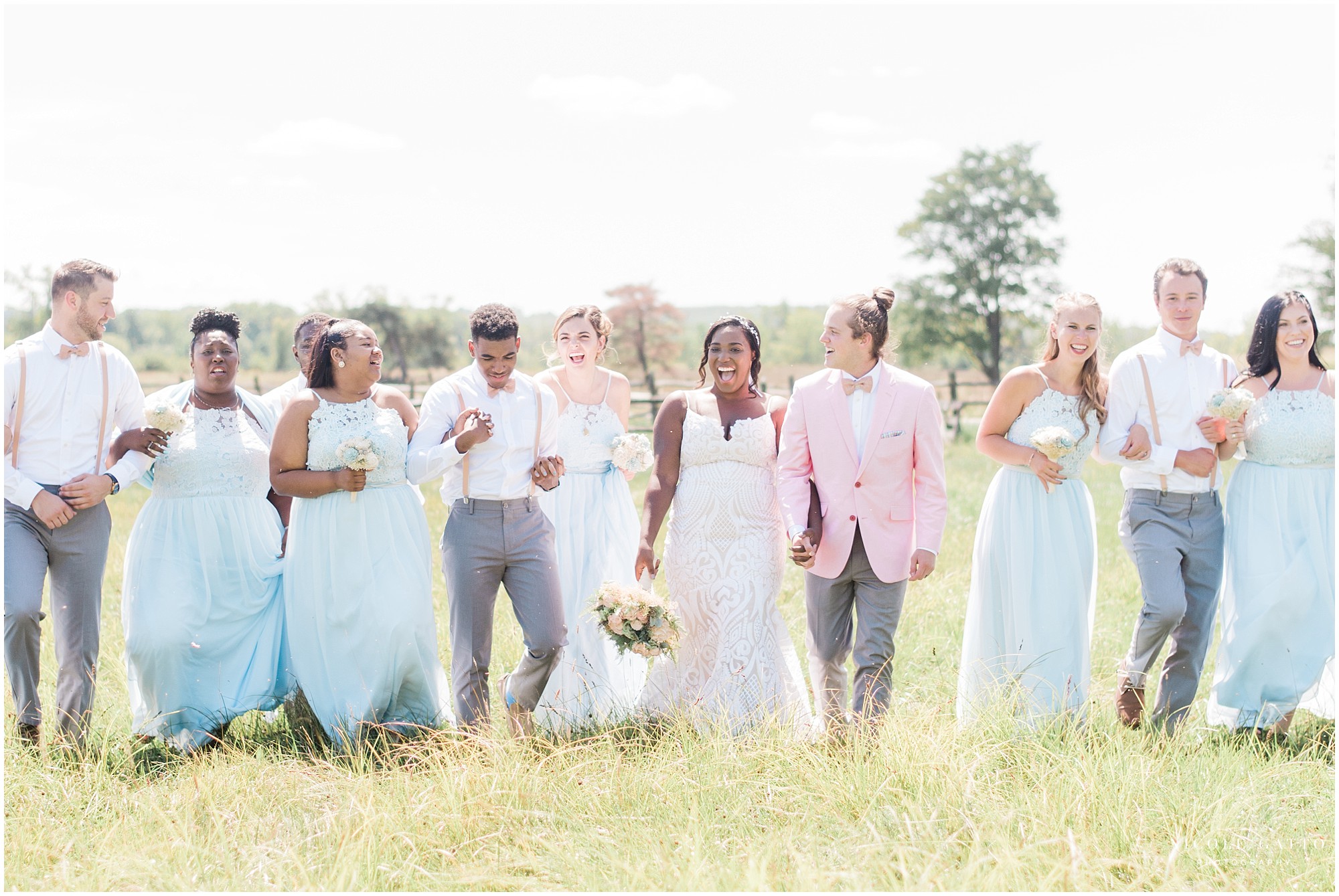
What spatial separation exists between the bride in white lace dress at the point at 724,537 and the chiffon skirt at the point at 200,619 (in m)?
2.10

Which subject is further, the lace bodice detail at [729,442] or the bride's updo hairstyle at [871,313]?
the lace bodice detail at [729,442]

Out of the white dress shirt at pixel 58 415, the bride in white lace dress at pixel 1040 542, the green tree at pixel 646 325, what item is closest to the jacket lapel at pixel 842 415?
the bride in white lace dress at pixel 1040 542

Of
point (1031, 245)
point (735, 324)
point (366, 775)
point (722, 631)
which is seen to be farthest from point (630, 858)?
point (1031, 245)

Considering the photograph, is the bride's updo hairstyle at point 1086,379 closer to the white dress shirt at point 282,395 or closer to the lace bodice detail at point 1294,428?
the lace bodice detail at point 1294,428

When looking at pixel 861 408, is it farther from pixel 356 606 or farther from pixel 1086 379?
pixel 356 606

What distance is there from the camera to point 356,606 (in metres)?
5.67

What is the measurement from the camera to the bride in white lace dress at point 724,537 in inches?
238

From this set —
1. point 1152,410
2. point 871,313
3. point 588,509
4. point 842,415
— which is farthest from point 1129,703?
point 588,509

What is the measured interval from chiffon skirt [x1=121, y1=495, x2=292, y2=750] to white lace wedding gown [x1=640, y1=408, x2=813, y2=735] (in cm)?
216

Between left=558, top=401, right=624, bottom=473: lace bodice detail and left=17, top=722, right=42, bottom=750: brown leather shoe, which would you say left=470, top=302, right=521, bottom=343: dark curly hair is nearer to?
left=558, top=401, right=624, bottom=473: lace bodice detail

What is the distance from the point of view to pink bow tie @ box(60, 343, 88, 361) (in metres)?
5.70

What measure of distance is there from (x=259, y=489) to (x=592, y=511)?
1916 mm

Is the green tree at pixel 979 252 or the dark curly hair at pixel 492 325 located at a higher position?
the green tree at pixel 979 252

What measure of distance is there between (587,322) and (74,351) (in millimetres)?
2801
